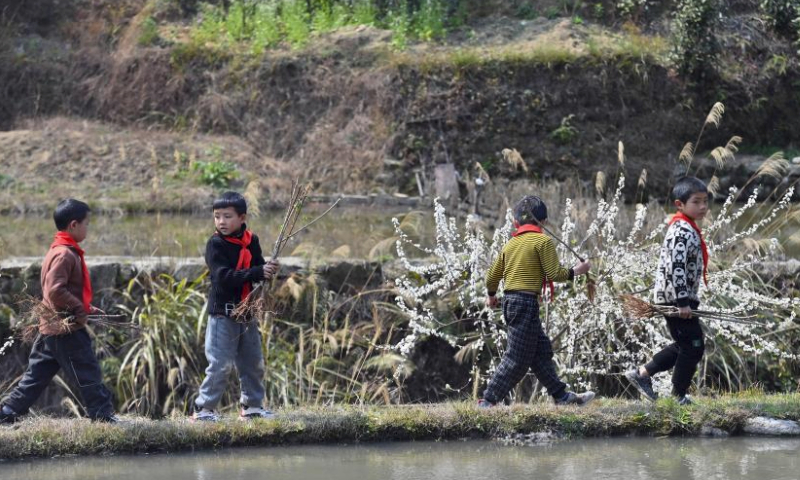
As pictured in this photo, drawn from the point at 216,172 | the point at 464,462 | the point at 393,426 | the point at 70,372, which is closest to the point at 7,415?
the point at 70,372

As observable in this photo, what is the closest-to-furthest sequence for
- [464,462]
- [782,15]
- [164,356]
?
1. [464,462]
2. [164,356]
3. [782,15]

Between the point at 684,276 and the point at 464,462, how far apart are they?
1985 mm

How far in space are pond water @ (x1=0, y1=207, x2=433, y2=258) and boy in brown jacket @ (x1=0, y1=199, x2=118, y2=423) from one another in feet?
10.8

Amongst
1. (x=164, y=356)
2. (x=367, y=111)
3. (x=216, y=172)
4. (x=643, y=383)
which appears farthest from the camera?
(x=367, y=111)

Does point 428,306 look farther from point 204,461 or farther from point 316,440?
point 204,461

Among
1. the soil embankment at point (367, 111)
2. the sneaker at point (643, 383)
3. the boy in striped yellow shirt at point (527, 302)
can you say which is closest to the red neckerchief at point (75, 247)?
the boy in striped yellow shirt at point (527, 302)

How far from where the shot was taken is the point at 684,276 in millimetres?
7668

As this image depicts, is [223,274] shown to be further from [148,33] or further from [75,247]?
[148,33]

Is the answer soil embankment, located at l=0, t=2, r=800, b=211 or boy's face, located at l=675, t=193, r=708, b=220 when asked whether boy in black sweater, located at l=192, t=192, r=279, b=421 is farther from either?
soil embankment, located at l=0, t=2, r=800, b=211

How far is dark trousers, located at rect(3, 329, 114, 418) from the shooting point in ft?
24.3

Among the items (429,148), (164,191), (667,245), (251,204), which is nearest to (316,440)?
(667,245)

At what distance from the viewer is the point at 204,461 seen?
688 centimetres

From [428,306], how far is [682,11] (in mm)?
12077

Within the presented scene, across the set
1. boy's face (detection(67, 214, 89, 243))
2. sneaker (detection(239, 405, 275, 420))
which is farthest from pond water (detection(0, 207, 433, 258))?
boy's face (detection(67, 214, 89, 243))
